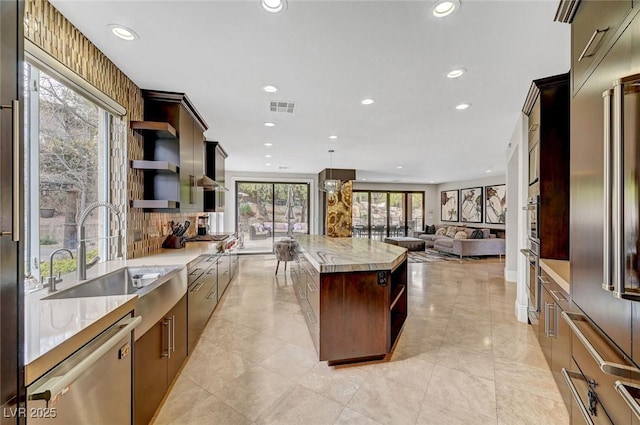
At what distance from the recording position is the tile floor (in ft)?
6.17

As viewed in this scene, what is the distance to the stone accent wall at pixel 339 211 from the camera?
26.9 feet

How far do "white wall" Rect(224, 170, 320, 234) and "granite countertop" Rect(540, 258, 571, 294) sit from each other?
7.27 m

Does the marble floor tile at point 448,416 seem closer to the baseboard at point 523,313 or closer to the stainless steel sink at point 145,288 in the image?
the stainless steel sink at point 145,288

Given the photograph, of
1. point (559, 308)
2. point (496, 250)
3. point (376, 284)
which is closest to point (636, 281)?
point (559, 308)

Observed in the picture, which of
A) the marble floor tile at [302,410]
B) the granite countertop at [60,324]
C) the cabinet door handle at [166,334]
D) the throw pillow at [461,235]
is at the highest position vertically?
the granite countertop at [60,324]

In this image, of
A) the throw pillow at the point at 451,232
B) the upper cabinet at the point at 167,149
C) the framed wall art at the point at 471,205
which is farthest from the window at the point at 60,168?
the framed wall art at the point at 471,205

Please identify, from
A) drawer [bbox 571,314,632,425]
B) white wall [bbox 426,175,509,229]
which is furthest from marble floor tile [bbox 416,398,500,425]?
white wall [bbox 426,175,509,229]

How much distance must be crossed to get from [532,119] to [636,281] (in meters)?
2.91

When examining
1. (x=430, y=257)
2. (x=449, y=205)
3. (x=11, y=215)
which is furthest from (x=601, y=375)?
(x=449, y=205)

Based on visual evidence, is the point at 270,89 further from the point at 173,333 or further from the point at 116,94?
the point at 173,333

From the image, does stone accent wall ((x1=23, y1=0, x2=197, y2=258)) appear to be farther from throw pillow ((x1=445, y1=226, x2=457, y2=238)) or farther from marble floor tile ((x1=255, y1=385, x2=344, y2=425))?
throw pillow ((x1=445, y1=226, x2=457, y2=238))

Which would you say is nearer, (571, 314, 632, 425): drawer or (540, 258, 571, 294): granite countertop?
(571, 314, 632, 425): drawer

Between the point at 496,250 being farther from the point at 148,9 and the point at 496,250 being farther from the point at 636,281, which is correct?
the point at 148,9

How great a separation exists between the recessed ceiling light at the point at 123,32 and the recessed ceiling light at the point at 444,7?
2116 mm
